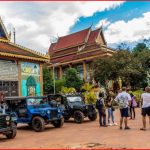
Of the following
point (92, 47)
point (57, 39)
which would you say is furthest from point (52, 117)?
point (57, 39)

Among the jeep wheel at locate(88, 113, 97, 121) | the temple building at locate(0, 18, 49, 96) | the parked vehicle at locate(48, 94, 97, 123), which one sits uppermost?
the temple building at locate(0, 18, 49, 96)

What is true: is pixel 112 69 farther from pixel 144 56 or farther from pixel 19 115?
pixel 19 115

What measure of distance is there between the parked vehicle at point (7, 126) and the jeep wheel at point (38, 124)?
7.43 feet

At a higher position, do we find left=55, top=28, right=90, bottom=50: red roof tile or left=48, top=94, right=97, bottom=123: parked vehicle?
left=55, top=28, right=90, bottom=50: red roof tile

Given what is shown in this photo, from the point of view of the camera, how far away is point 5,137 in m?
14.6

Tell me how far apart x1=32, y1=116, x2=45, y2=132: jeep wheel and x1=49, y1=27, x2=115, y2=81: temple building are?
106ft

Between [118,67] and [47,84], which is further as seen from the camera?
[47,84]

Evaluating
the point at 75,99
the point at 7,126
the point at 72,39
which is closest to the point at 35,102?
the point at 75,99

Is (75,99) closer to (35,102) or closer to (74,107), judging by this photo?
(74,107)

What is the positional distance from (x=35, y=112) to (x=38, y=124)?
72 centimetres

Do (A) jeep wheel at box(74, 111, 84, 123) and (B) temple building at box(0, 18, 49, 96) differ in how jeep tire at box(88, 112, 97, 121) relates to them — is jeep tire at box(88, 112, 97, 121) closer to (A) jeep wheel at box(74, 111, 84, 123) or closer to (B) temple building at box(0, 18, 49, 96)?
(A) jeep wheel at box(74, 111, 84, 123)

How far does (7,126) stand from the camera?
13.8 metres

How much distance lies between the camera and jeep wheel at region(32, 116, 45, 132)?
641 inches

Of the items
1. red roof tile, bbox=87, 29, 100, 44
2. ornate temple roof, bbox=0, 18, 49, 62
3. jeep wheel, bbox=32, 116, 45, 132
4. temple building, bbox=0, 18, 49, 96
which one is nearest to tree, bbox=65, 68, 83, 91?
red roof tile, bbox=87, 29, 100, 44
